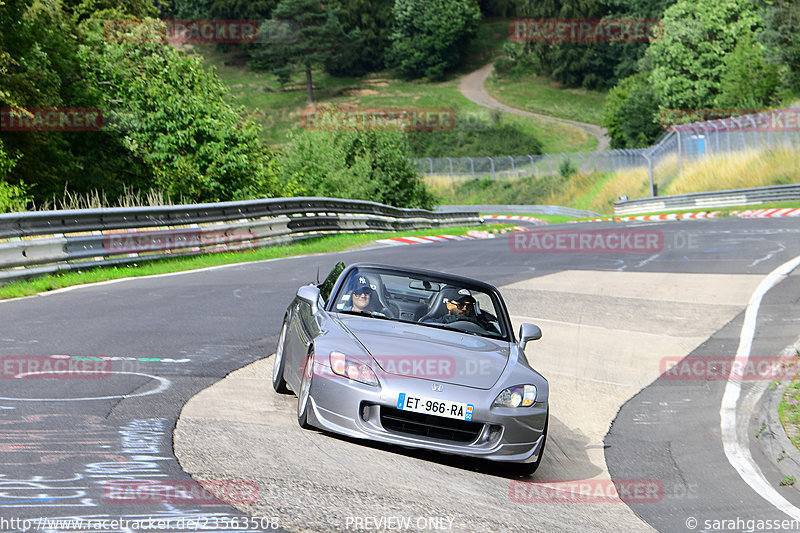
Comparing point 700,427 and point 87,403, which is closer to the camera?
point 87,403

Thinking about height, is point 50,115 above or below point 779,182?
above

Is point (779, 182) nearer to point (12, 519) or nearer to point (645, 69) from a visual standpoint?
point (12, 519)

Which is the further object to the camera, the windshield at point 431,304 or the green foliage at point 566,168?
the green foliage at point 566,168

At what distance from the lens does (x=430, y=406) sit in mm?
6840

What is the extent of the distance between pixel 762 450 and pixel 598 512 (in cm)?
250

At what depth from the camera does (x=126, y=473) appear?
225 inches

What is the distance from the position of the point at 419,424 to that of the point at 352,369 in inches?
24.2

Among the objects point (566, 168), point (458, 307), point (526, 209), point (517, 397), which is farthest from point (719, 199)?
point (517, 397)

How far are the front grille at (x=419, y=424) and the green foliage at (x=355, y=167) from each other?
95.4ft

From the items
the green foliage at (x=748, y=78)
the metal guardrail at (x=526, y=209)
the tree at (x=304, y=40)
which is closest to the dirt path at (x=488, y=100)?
the tree at (x=304, y=40)

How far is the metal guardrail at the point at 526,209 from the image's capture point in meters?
62.7

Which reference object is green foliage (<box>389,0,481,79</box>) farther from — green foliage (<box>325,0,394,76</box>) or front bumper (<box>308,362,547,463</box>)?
front bumper (<box>308,362,547,463</box>)

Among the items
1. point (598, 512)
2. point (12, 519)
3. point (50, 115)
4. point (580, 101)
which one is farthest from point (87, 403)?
point (580, 101)

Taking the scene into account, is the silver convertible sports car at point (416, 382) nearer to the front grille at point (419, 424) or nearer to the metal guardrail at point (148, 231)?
the front grille at point (419, 424)
